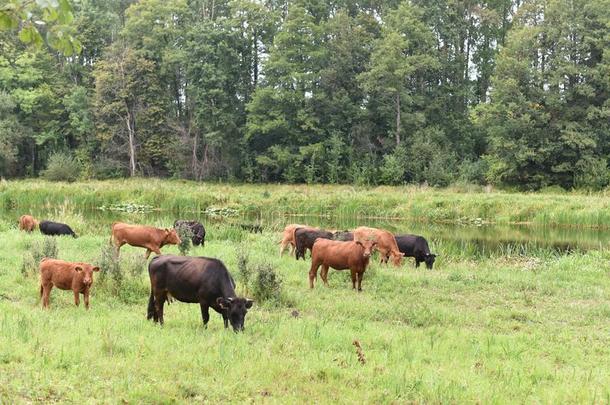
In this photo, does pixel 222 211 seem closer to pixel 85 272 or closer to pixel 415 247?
pixel 415 247

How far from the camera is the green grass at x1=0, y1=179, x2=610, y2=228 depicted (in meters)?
30.8

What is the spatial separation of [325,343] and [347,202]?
2677 centimetres

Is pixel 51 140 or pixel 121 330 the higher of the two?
pixel 51 140

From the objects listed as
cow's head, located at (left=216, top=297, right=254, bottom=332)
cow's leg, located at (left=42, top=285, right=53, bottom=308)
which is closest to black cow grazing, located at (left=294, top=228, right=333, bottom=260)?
cow's leg, located at (left=42, top=285, right=53, bottom=308)

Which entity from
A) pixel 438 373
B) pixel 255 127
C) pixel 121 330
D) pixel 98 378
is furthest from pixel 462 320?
pixel 255 127

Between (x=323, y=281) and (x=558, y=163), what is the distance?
34485 millimetres

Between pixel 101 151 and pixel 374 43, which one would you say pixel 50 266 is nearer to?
pixel 374 43

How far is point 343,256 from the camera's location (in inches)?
487

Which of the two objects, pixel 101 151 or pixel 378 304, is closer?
pixel 378 304

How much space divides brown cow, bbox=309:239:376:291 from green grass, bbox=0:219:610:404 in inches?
16.5

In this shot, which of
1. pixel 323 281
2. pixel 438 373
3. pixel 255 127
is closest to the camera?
pixel 438 373

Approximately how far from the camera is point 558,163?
42531 mm

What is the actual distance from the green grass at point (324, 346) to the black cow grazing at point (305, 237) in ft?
8.22

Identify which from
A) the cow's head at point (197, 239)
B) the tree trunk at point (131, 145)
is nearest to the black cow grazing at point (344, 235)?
the cow's head at point (197, 239)
